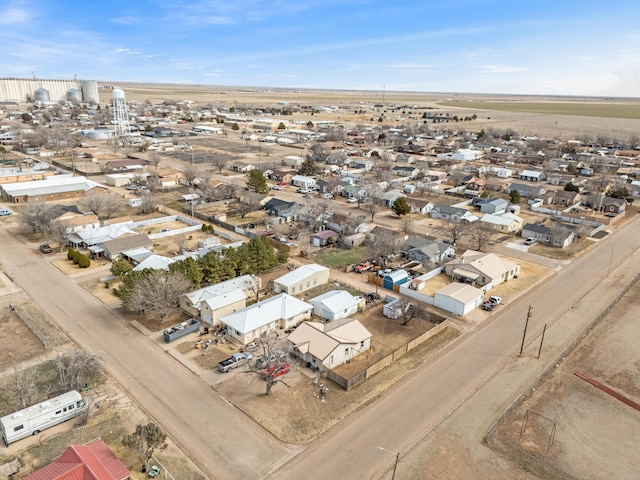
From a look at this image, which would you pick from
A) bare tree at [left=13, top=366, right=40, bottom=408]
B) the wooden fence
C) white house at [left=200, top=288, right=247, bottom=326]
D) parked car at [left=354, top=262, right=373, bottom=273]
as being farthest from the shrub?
the wooden fence

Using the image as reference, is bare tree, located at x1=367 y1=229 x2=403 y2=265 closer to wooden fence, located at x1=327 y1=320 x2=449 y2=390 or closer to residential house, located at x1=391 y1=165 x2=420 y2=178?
wooden fence, located at x1=327 y1=320 x2=449 y2=390

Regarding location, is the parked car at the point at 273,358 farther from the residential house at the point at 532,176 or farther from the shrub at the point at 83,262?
the residential house at the point at 532,176

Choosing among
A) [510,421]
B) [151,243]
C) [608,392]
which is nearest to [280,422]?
[510,421]

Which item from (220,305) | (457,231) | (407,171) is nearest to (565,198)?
(407,171)

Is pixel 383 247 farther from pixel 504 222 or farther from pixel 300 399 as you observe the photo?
pixel 300 399

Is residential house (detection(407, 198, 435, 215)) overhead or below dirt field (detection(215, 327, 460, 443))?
overhead

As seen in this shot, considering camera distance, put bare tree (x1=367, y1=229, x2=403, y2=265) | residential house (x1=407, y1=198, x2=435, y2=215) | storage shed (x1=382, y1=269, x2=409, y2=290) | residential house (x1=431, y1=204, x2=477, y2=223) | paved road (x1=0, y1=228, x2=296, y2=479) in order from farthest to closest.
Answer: residential house (x1=407, y1=198, x2=435, y2=215), residential house (x1=431, y1=204, x2=477, y2=223), bare tree (x1=367, y1=229, x2=403, y2=265), storage shed (x1=382, y1=269, x2=409, y2=290), paved road (x1=0, y1=228, x2=296, y2=479)

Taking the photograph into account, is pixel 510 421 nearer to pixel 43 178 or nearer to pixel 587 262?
pixel 587 262
